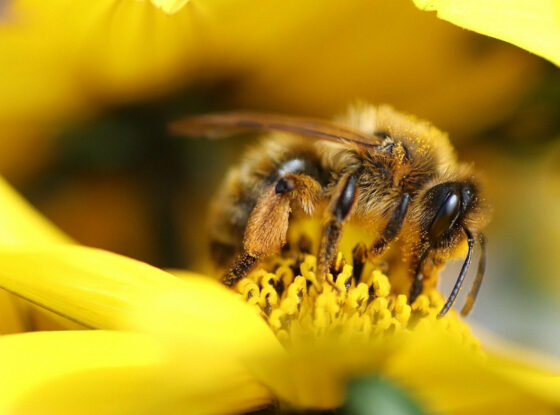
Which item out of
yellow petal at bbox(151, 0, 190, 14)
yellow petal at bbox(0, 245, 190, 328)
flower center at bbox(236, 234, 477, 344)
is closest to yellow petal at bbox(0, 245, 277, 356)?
yellow petal at bbox(0, 245, 190, 328)

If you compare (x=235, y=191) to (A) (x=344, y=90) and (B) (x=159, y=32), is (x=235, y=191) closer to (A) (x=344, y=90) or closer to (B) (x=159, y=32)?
(B) (x=159, y=32)

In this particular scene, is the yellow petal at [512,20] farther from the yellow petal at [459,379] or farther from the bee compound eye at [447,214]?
the yellow petal at [459,379]

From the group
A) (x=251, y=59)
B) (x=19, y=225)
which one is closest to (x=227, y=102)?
(x=251, y=59)

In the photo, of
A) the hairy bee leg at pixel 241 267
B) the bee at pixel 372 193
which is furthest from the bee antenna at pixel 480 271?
the hairy bee leg at pixel 241 267

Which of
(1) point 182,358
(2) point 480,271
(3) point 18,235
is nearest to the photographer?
(1) point 182,358

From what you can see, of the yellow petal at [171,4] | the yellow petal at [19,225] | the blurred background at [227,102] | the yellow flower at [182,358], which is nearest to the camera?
A: the yellow flower at [182,358]

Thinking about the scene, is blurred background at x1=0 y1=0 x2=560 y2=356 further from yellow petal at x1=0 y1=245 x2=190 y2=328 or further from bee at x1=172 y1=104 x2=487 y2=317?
yellow petal at x1=0 y1=245 x2=190 y2=328

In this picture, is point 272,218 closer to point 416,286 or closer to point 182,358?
point 416,286
